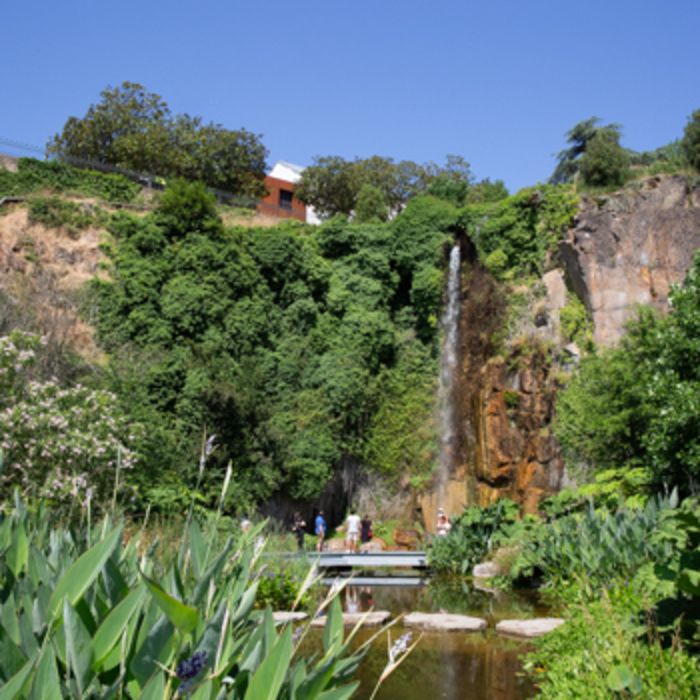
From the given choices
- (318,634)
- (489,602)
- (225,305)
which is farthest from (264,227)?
(318,634)

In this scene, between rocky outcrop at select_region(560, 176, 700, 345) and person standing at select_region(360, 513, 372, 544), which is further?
person standing at select_region(360, 513, 372, 544)

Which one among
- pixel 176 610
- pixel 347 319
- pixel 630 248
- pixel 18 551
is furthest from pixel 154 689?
pixel 347 319

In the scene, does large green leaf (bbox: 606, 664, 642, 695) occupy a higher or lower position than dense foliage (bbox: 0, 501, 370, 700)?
lower

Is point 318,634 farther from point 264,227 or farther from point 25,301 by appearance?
point 264,227

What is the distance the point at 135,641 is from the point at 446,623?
5909 mm

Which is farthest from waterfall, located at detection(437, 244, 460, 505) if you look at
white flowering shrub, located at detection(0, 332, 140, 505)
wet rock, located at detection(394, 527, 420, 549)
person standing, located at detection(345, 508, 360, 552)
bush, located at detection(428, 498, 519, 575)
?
white flowering shrub, located at detection(0, 332, 140, 505)

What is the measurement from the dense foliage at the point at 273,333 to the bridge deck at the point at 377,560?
14.4 ft

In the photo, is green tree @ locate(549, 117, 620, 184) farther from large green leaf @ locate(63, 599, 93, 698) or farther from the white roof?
large green leaf @ locate(63, 599, 93, 698)

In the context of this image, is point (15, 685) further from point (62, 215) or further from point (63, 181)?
point (63, 181)

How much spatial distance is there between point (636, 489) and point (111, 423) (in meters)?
9.21

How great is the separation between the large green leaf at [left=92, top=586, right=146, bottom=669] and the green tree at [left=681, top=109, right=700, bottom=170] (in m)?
24.4

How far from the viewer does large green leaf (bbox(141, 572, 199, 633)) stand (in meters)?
1.77

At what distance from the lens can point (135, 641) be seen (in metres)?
2.32

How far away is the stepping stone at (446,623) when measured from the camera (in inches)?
301
